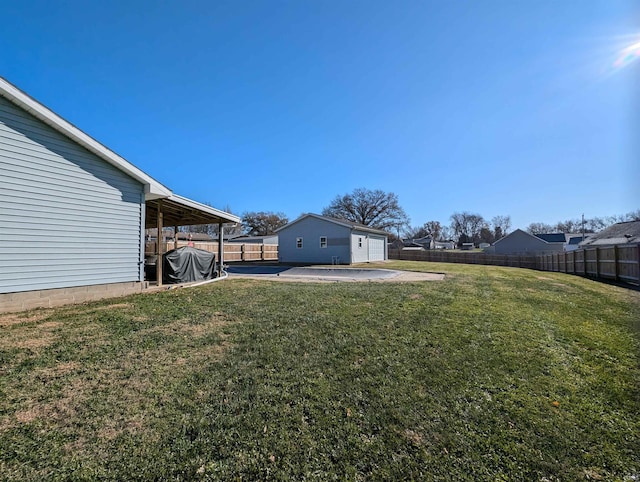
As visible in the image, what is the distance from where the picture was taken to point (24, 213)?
5.91 meters

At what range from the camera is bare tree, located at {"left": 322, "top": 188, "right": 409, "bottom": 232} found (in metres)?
42.5

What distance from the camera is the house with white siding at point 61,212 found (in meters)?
5.74

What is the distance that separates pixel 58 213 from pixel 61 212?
0.06 meters

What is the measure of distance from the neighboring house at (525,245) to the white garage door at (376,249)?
26020mm

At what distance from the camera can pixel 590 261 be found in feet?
43.7

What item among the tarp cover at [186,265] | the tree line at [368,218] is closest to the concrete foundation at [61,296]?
the tarp cover at [186,265]

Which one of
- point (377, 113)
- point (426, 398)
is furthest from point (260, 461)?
point (377, 113)

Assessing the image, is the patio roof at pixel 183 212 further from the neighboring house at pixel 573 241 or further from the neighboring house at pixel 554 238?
the neighboring house at pixel 573 241

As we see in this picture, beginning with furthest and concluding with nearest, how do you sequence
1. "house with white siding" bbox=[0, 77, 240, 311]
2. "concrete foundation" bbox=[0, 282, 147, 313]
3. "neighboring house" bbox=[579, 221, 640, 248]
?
"neighboring house" bbox=[579, 221, 640, 248] < "house with white siding" bbox=[0, 77, 240, 311] < "concrete foundation" bbox=[0, 282, 147, 313]

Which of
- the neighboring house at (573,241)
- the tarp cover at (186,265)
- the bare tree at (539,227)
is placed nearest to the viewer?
the tarp cover at (186,265)

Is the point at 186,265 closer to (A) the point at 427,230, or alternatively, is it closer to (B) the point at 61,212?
(B) the point at 61,212

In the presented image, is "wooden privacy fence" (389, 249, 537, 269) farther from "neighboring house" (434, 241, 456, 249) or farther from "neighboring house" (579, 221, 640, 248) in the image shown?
"neighboring house" (434, 241, 456, 249)

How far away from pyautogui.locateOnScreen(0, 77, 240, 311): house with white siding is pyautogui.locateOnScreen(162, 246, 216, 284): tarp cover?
183 centimetres

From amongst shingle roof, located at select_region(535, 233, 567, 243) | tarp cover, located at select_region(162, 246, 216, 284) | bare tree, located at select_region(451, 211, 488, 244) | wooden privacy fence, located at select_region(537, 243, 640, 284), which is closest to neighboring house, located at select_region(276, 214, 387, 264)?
tarp cover, located at select_region(162, 246, 216, 284)
